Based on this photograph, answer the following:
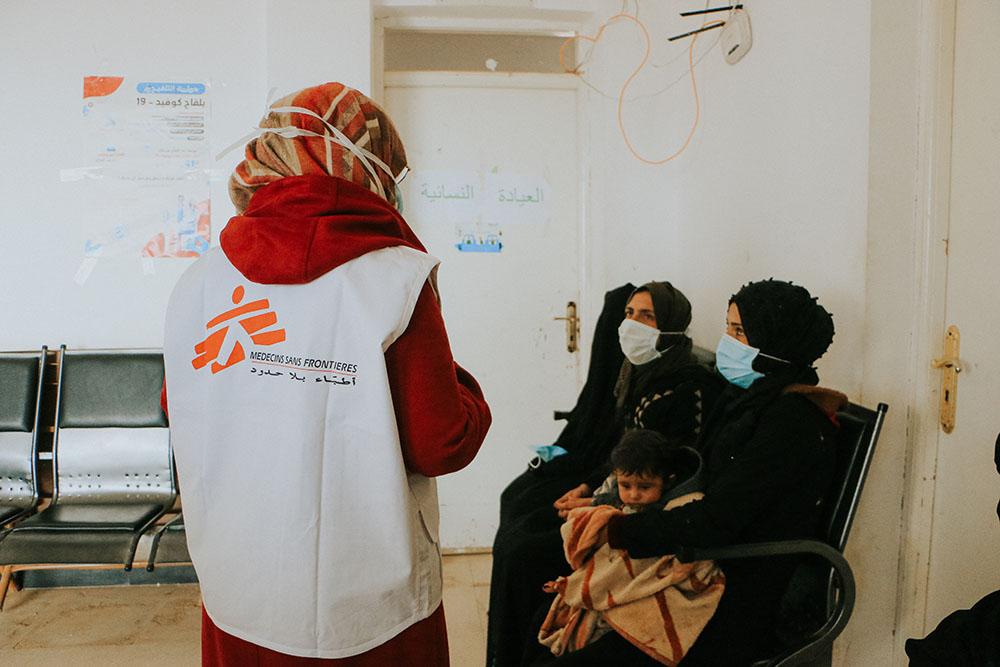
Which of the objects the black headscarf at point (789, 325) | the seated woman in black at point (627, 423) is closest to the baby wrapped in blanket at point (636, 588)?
the seated woman in black at point (627, 423)

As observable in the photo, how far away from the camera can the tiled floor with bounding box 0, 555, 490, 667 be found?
247cm

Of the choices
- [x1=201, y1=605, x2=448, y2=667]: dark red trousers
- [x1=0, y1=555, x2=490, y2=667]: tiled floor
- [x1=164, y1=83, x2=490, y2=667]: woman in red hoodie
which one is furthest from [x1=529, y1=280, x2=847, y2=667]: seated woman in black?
[x1=0, y1=555, x2=490, y2=667]: tiled floor

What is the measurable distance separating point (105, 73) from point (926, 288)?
10.3 feet

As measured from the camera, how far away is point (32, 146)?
10.3ft

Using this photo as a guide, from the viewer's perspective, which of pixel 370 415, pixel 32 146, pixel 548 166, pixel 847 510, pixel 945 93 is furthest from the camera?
pixel 548 166

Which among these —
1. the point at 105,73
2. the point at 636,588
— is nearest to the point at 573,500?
the point at 636,588

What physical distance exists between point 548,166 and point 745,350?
187cm

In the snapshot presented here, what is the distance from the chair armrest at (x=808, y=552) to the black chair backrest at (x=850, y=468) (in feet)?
0.27

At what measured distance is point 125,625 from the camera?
106 inches

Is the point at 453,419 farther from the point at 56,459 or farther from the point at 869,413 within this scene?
the point at 56,459

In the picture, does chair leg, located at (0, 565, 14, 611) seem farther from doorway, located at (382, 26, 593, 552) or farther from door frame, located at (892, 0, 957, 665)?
door frame, located at (892, 0, 957, 665)

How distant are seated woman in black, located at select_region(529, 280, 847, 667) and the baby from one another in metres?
0.18

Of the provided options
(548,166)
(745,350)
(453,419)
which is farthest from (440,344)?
(548,166)

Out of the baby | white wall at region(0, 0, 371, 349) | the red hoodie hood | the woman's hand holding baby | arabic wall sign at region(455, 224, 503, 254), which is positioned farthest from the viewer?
arabic wall sign at region(455, 224, 503, 254)
